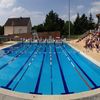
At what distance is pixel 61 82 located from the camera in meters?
8.41

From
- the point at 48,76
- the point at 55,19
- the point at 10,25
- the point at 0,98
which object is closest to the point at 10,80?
the point at 48,76

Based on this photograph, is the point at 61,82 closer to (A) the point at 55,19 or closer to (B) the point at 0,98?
(B) the point at 0,98

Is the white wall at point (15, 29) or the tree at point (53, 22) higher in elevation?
the tree at point (53, 22)

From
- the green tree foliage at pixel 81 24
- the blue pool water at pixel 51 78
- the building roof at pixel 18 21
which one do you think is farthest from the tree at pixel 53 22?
the blue pool water at pixel 51 78

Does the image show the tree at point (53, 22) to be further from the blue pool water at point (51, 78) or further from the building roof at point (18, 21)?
the blue pool water at point (51, 78)

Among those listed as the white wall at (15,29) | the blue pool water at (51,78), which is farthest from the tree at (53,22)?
the blue pool water at (51,78)

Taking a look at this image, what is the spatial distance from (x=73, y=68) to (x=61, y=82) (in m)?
2.86

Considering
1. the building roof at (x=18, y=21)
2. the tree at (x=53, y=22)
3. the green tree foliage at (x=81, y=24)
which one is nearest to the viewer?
the tree at (x=53, y=22)

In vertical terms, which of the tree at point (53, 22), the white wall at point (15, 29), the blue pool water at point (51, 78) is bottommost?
the blue pool water at point (51, 78)

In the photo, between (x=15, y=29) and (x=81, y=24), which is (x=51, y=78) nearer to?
(x=81, y=24)

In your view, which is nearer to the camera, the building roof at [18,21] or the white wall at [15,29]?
the white wall at [15,29]

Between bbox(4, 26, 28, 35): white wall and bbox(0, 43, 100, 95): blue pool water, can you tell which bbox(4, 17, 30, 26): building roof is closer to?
bbox(4, 26, 28, 35): white wall

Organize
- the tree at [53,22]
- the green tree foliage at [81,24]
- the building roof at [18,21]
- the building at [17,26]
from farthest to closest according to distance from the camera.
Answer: the building roof at [18,21], the building at [17,26], the green tree foliage at [81,24], the tree at [53,22]

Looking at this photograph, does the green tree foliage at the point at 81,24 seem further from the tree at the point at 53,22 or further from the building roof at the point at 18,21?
the building roof at the point at 18,21
